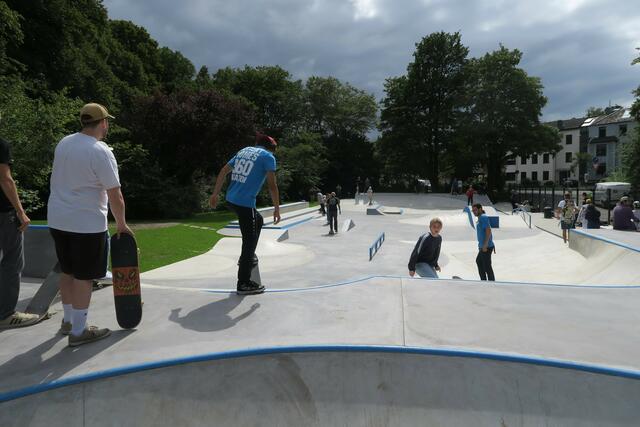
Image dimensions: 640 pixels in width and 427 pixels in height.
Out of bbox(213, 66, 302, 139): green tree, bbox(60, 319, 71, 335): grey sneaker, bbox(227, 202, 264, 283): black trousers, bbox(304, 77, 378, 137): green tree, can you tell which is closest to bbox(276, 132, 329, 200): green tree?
bbox(213, 66, 302, 139): green tree

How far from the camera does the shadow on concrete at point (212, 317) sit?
10.5 feet

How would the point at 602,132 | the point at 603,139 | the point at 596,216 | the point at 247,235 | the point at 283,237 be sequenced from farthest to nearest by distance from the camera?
the point at 602,132 < the point at 603,139 < the point at 283,237 < the point at 596,216 < the point at 247,235

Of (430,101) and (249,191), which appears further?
(430,101)

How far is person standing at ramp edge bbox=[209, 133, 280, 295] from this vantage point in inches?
156

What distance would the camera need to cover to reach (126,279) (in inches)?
120

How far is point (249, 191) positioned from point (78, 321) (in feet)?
6.09

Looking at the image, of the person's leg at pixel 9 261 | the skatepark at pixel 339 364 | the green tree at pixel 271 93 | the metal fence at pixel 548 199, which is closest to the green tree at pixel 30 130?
the person's leg at pixel 9 261

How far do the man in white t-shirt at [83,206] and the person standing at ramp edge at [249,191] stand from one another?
120 centimetres

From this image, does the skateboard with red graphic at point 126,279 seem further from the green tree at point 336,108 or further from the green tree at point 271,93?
the green tree at point 336,108

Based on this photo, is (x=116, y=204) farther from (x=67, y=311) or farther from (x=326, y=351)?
(x=326, y=351)

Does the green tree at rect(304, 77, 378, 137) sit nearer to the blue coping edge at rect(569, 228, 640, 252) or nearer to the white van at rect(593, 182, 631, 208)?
the white van at rect(593, 182, 631, 208)

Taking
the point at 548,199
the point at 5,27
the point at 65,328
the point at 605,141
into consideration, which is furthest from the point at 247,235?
the point at 605,141

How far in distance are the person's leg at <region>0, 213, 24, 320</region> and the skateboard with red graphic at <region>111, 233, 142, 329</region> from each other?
3.31 feet

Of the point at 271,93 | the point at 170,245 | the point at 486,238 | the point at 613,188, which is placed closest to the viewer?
the point at 486,238
